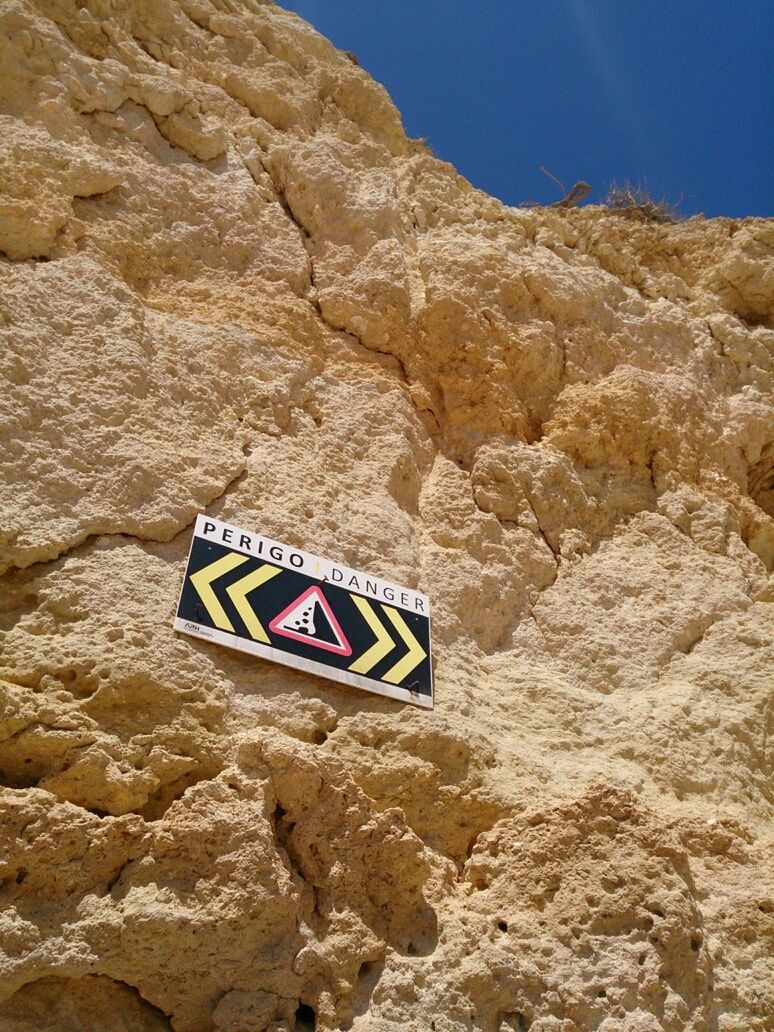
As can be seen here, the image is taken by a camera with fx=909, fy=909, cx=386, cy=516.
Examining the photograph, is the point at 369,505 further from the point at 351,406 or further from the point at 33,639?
the point at 33,639

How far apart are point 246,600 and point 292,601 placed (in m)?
0.14

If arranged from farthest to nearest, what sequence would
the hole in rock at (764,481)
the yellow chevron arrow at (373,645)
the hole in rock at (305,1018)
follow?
the hole in rock at (764,481) < the yellow chevron arrow at (373,645) < the hole in rock at (305,1018)

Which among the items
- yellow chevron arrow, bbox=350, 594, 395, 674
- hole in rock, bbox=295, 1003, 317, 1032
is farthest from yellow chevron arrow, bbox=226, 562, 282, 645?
hole in rock, bbox=295, 1003, 317, 1032

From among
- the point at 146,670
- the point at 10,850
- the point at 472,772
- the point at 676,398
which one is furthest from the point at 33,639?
the point at 676,398

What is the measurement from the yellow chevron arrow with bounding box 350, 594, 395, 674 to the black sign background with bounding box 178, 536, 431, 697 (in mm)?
11

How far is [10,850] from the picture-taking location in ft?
5.82

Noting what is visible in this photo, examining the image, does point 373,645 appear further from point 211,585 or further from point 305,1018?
point 305,1018

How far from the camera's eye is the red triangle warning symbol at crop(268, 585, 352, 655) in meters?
2.42

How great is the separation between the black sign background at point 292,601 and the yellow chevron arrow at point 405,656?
0.01 meters

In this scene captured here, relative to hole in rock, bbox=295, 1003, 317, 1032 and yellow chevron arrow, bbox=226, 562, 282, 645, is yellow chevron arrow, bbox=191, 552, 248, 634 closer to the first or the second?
yellow chevron arrow, bbox=226, 562, 282, 645

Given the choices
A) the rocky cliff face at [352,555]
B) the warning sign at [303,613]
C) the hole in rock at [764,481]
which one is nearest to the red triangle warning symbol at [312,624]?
the warning sign at [303,613]

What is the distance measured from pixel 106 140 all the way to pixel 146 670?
212cm

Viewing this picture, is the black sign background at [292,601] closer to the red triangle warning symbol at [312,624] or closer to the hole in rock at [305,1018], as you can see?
the red triangle warning symbol at [312,624]

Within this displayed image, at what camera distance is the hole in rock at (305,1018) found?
182 centimetres
